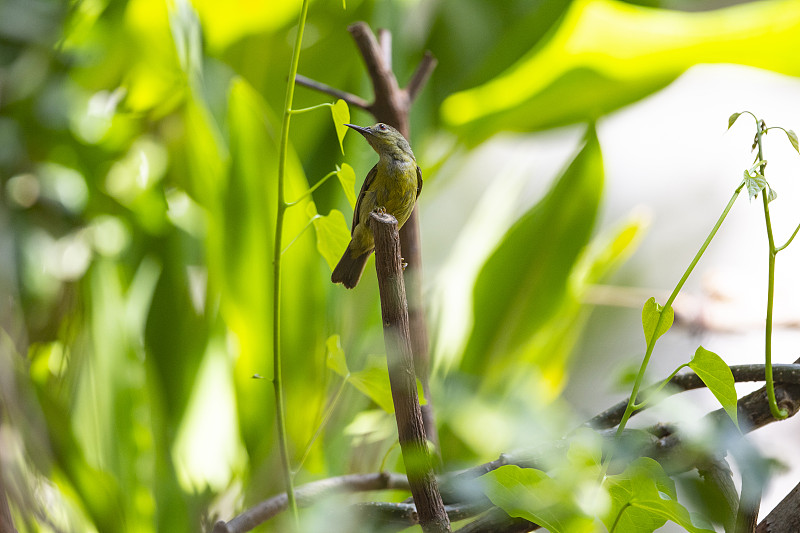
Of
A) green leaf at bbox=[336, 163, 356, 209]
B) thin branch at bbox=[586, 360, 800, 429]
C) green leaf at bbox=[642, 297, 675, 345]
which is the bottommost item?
thin branch at bbox=[586, 360, 800, 429]

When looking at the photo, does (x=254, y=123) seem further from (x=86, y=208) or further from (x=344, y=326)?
(x=86, y=208)

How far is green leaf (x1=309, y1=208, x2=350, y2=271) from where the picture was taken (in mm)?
270

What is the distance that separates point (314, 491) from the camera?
35 cm

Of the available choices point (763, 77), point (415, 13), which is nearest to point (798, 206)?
point (763, 77)

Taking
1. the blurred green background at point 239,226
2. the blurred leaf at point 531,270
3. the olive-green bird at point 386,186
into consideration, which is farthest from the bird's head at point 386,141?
the blurred leaf at point 531,270

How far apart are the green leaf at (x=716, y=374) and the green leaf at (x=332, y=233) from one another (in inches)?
5.8

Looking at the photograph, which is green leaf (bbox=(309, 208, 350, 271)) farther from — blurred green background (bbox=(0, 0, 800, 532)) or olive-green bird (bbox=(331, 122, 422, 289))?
blurred green background (bbox=(0, 0, 800, 532))

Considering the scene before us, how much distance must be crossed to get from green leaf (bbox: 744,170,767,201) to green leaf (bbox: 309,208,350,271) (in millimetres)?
156

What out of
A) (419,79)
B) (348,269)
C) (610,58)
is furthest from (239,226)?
(610,58)

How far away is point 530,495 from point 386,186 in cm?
17

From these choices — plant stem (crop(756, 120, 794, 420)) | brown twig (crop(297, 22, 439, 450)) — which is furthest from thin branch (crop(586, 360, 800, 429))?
brown twig (crop(297, 22, 439, 450))

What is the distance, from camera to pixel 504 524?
255mm

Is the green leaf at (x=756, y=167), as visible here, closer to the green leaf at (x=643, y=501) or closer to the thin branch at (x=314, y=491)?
the green leaf at (x=643, y=501)

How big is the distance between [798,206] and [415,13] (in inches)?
26.5
